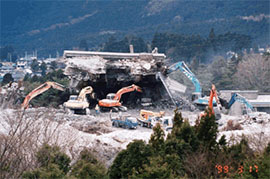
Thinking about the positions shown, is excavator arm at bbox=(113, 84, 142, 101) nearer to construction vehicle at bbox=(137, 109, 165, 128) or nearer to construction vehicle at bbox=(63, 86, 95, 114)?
construction vehicle at bbox=(63, 86, 95, 114)

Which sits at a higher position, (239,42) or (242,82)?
(239,42)

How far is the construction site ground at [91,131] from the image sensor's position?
16656 millimetres

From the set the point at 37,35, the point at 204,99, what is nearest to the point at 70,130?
the point at 204,99

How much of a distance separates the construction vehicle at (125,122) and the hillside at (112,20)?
5136cm

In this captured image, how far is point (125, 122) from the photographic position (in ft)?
68.8

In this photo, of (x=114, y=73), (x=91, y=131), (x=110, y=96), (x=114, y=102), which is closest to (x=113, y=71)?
(x=114, y=73)

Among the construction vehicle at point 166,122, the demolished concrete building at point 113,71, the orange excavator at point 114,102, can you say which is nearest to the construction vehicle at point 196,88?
the demolished concrete building at point 113,71

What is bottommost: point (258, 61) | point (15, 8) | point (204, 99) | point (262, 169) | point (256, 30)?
point (262, 169)

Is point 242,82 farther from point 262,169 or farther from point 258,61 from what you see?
point 262,169

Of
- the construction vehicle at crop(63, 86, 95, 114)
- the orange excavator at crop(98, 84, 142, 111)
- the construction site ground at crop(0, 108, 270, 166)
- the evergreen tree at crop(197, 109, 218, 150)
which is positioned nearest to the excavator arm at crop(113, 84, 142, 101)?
the orange excavator at crop(98, 84, 142, 111)

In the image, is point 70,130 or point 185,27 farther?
point 185,27

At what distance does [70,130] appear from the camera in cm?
1816

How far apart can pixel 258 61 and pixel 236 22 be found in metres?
32.5

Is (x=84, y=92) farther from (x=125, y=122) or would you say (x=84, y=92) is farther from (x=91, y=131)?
(x=91, y=131)
